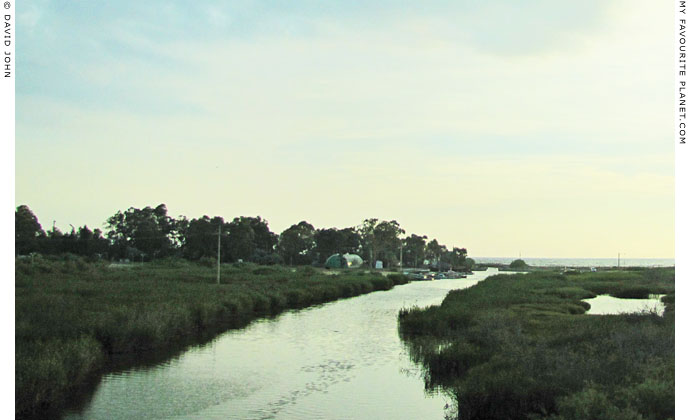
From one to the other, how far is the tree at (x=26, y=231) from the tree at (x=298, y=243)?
218 ft

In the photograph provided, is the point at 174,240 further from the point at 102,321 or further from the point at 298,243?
the point at 102,321

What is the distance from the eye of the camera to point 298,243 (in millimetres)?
175750

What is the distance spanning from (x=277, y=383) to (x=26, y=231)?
113m

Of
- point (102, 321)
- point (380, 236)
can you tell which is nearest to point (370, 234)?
point (380, 236)

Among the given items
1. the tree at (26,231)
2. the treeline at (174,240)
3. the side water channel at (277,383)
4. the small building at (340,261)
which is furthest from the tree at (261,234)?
the side water channel at (277,383)

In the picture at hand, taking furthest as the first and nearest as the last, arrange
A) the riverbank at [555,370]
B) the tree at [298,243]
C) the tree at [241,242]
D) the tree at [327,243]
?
the tree at [327,243]
the tree at [298,243]
the tree at [241,242]
the riverbank at [555,370]

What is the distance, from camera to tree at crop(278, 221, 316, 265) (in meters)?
175

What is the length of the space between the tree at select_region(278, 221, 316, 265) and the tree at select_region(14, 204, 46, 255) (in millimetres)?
66561

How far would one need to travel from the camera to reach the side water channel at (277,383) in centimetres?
2111

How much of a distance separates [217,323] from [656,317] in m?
29.3

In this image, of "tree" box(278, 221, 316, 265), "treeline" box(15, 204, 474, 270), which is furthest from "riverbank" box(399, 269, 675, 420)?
"tree" box(278, 221, 316, 265)

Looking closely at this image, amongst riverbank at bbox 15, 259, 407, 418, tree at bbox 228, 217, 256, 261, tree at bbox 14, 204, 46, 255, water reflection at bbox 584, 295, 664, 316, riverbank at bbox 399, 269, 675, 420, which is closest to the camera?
riverbank at bbox 399, 269, 675, 420

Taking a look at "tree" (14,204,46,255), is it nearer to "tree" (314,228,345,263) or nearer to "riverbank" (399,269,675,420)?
"tree" (314,228,345,263)

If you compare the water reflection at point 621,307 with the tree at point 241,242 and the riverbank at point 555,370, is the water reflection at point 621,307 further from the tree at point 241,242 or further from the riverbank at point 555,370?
the tree at point 241,242
